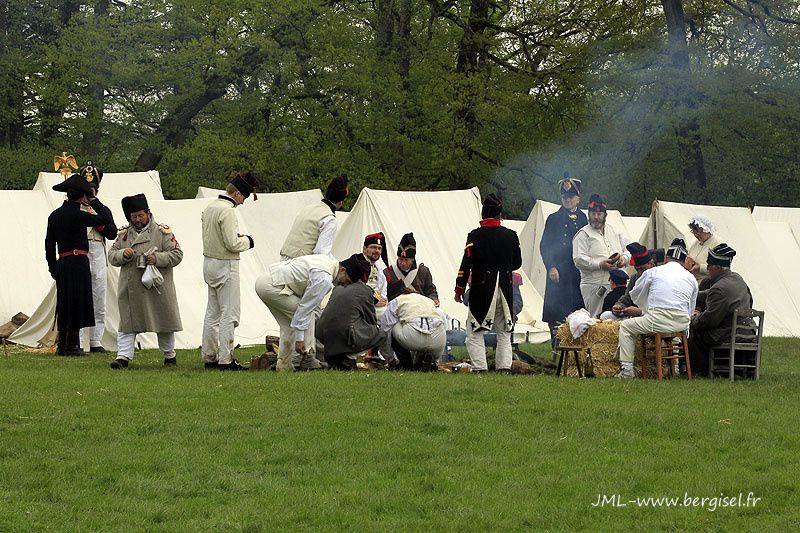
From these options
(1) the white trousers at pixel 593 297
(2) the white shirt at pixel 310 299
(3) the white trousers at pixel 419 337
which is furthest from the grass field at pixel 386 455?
(1) the white trousers at pixel 593 297

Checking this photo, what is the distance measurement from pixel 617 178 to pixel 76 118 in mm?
12846

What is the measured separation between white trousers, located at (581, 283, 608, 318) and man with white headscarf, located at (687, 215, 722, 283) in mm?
885

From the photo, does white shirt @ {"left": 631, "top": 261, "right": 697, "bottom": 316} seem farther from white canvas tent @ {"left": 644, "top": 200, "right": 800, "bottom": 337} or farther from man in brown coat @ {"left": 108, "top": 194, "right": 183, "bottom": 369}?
white canvas tent @ {"left": 644, "top": 200, "right": 800, "bottom": 337}

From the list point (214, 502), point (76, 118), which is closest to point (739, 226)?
point (214, 502)

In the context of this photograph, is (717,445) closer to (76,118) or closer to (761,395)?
(761,395)

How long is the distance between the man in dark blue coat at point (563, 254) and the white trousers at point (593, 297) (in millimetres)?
322

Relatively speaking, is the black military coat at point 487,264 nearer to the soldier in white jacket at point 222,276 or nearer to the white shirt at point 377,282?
the white shirt at point 377,282

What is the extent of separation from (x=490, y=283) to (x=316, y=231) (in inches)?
59.0

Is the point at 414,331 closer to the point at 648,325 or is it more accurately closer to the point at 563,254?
the point at 648,325

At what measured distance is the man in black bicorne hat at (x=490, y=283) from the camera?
1034 centimetres

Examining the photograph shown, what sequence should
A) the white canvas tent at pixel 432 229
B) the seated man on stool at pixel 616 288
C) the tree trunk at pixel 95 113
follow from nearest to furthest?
the seated man on stool at pixel 616 288
the white canvas tent at pixel 432 229
the tree trunk at pixel 95 113

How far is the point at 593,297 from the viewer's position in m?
11.8

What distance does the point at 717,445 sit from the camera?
257 inches

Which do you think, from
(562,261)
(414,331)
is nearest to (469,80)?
(562,261)
